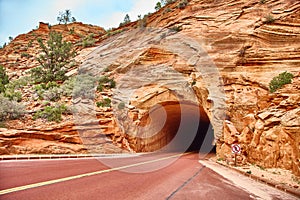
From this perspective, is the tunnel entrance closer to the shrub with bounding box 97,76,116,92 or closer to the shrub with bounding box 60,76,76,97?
the shrub with bounding box 97,76,116,92

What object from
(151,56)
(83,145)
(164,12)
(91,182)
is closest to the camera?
(91,182)

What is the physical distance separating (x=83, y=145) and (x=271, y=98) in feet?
42.4

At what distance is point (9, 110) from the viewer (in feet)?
54.1

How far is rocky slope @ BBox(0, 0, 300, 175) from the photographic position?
13188 millimetres

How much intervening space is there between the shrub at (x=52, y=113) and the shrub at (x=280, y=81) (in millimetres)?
15253

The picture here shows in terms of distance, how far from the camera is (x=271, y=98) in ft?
48.4

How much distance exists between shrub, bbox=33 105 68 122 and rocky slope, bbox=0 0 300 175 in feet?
2.04

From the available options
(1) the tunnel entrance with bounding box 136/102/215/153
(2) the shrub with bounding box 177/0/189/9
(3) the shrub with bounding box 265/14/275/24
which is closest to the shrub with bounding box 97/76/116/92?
(1) the tunnel entrance with bounding box 136/102/215/153

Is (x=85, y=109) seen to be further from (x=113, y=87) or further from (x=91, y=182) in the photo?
(x=91, y=182)

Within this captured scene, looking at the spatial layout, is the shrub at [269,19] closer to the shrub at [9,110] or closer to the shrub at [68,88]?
the shrub at [68,88]

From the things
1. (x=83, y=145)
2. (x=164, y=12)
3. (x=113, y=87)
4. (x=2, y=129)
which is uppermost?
(x=164, y=12)

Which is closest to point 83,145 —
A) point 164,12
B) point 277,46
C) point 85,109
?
point 85,109

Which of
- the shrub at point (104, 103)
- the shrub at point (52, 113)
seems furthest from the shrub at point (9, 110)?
the shrub at point (104, 103)

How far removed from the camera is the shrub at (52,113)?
1710 centimetres
